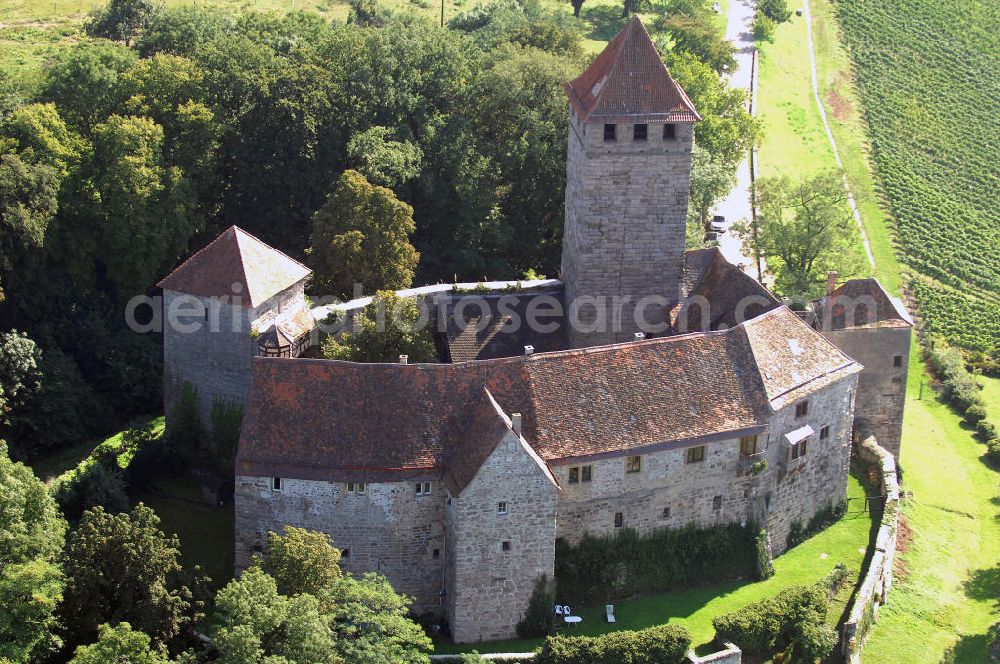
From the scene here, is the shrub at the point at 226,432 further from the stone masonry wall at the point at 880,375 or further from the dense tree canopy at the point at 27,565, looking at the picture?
the stone masonry wall at the point at 880,375

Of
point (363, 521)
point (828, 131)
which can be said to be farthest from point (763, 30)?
point (363, 521)

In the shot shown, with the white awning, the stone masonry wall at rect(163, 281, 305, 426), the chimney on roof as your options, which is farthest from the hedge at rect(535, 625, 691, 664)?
the stone masonry wall at rect(163, 281, 305, 426)

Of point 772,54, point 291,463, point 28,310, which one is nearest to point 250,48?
point 28,310

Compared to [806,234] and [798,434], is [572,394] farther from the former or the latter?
[806,234]

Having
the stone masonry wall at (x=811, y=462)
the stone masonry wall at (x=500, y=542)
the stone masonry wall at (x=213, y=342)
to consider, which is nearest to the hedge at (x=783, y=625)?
the stone masonry wall at (x=811, y=462)

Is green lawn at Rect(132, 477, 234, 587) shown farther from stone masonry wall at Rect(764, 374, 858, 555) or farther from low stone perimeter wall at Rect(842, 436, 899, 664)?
low stone perimeter wall at Rect(842, 436, 899, 664)

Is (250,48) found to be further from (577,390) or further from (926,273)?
(926,273)
